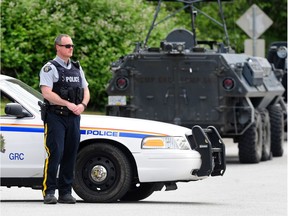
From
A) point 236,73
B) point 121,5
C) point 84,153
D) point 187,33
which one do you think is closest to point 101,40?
point 121,5

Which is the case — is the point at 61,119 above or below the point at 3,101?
below

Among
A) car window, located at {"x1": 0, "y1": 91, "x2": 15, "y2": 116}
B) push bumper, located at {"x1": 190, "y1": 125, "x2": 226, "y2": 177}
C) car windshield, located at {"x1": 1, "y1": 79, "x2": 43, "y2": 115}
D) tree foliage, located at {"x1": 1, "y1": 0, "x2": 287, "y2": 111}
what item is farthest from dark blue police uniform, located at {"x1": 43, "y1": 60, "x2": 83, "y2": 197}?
tree foliage, located at {"x1": 1, "y1": 0, "x2": 287, "y2": 111}

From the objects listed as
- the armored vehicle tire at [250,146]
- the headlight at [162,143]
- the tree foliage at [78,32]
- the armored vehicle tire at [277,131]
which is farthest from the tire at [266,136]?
the headlight at [162,143]

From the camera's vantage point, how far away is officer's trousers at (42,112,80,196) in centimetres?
1295

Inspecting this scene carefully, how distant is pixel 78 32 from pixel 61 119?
17510mm

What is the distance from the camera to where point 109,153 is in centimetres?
1342

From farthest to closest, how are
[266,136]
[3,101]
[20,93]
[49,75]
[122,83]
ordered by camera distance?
[266,136] < [122,83] < [3,101] < [20,93] < [49,75]

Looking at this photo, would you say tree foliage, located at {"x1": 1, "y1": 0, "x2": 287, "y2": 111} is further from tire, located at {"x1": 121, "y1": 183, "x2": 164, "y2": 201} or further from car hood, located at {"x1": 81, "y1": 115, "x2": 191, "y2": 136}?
car hood, located at {"x1": 81, "y1": 115, "x2": 191, "y2": 136}

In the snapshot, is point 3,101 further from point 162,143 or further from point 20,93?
point 162,143

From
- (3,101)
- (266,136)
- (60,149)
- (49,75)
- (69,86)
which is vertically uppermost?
(49,75)

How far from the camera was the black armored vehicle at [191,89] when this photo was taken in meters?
21.2

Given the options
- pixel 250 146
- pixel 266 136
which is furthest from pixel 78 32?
pixel 250 146

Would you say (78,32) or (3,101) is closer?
(3,101)

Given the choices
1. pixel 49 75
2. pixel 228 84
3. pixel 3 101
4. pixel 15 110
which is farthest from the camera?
pixel 228 84
